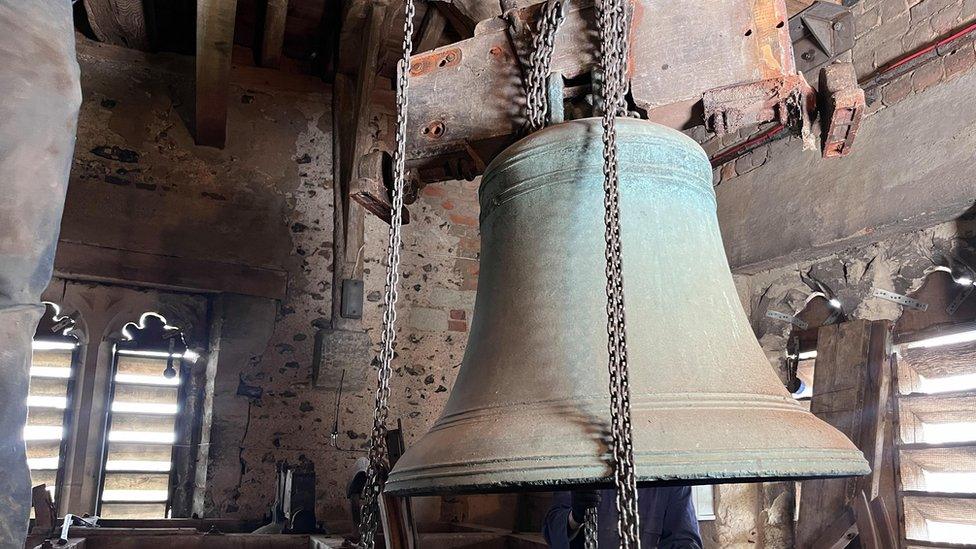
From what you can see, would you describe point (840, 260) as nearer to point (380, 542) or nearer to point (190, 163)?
point (380, 542)

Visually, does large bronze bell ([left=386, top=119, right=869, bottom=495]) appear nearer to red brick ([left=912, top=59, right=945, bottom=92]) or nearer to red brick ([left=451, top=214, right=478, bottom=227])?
red brick ([left=912, top=59, right=945, bottom=92])

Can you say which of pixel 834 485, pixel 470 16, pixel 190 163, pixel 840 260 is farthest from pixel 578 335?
pixel 190 163

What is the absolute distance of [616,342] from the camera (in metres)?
1.01

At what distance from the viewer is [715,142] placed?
4.46 meters

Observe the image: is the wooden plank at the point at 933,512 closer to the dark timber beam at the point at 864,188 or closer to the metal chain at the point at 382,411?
the dark timber beam at the point at 864,188

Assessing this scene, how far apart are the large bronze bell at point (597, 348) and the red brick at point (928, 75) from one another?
7.88ft

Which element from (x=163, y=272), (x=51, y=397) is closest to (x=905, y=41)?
(x=163, y=272)

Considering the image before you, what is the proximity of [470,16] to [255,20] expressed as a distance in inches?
126

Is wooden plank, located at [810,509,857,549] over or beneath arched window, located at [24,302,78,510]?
beneath

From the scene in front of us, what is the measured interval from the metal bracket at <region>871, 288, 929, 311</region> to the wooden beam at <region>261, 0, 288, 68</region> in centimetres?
347

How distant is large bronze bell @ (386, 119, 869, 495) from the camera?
1.01 m

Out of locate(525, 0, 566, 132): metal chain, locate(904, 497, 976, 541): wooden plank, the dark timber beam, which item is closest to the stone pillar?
locate(525, 0, 566, 132): metal chain

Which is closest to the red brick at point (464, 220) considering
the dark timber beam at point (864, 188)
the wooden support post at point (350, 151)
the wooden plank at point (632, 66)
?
the wooden support post at point (350, 151)

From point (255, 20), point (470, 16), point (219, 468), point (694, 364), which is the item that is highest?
point (255, 20)
